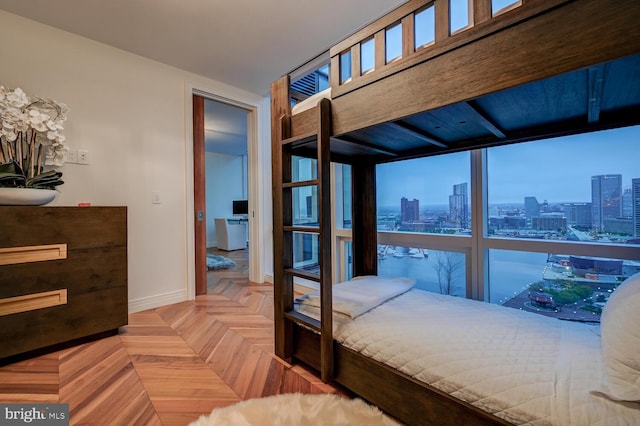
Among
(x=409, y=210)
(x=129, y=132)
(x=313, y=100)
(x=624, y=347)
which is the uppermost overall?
(x=129, y=132)

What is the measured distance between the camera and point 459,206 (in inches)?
77.0

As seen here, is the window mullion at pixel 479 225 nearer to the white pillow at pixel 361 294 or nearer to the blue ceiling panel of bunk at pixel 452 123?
the blue ceiling panel of bunk at pixel 452 123

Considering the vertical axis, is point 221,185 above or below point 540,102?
above

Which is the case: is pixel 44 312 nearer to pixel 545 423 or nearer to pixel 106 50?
pixel 106 50

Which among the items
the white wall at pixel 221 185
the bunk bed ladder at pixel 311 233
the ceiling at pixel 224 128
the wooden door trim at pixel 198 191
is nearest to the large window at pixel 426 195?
the bunk bed ladder at pixel 311 233

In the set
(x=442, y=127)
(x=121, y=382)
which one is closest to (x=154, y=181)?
(x=121, y=382)

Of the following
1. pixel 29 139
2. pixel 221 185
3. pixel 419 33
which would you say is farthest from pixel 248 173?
pixel 221 185

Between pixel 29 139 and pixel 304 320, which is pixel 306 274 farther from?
pixel 29 139

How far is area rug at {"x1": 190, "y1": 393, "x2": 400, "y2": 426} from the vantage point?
1.10 meters

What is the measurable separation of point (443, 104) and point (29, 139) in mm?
2663

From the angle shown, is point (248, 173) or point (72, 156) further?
point (248, 173)

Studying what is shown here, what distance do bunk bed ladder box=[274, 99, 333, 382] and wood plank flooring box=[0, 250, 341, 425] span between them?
0.21m

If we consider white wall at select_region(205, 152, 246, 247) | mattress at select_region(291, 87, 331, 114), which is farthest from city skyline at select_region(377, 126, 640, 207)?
white wall at select_region(205, 152, 246, 247)

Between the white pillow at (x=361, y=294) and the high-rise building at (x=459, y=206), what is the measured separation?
1.84ft
